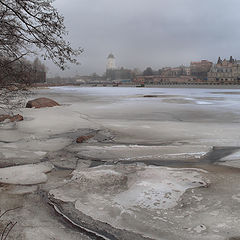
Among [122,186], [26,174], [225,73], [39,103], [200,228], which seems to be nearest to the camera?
[200,228]

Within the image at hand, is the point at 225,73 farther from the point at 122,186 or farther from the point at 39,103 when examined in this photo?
the point at 122,186

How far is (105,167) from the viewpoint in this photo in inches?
286

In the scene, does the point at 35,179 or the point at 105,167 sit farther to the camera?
the point at 105,167

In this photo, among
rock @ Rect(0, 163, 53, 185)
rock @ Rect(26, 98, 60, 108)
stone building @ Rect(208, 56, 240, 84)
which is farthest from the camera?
stone building @ Rect(208, 56, 240, 84)

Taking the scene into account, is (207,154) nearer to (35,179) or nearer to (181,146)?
(181,146)

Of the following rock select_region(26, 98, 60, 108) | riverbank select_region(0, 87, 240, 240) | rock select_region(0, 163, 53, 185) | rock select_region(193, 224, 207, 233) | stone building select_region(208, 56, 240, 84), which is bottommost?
rock select_region(193, 224, 207, 233)

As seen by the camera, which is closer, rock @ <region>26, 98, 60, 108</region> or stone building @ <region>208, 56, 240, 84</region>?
rock @ <region>26, 98, 60, 108</region>

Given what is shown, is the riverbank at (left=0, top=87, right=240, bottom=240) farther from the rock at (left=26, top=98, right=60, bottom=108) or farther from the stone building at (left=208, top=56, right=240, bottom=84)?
the stone building at (left=208, top=56, right=240, bottom=84)

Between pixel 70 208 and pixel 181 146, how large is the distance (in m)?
5.46

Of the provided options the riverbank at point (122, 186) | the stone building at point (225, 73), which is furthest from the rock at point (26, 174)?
the stone building at point (225, 73)

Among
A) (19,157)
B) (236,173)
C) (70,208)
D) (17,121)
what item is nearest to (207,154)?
(236,173)

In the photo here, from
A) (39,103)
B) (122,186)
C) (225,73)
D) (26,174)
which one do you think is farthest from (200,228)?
(225,73)

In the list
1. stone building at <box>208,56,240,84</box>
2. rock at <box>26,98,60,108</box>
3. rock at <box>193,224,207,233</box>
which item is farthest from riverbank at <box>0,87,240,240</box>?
stone building at <box>208,56,240,84</box>

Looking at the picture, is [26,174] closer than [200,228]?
No
